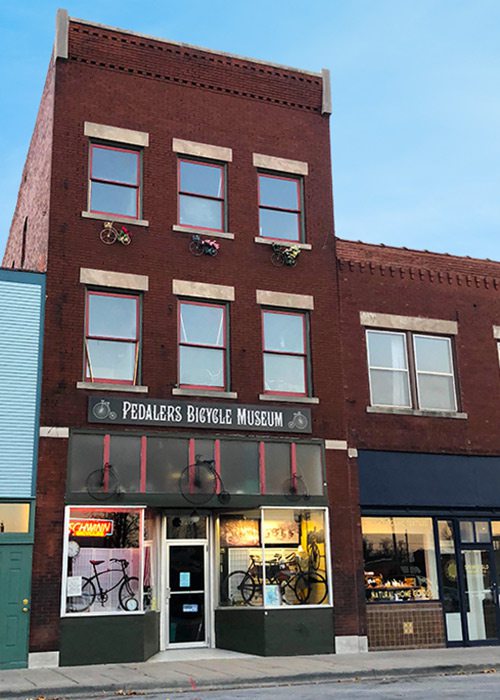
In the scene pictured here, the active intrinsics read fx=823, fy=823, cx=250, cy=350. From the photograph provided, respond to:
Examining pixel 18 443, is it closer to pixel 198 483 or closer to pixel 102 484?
pixel 102 484

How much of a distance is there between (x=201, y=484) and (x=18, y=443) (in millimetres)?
3983

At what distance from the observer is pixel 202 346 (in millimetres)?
18766

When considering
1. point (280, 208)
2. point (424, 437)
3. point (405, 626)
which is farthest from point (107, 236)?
point (405, 626)

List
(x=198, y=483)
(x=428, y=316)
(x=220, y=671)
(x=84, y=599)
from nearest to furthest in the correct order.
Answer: (x=220, y=671) < (x=84, y=599) < (x=198, y=483) < (x=428, y=316)

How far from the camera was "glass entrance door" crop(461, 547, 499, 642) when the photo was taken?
19844mm

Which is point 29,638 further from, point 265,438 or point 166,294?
point 166,294

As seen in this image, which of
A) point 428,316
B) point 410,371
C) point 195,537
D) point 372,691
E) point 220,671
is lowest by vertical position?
point 372,691

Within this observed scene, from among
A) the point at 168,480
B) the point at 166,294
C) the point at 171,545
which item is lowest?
the point at 171,545

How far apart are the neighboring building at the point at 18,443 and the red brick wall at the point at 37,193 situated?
105 cm

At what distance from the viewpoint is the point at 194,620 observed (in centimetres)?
1836

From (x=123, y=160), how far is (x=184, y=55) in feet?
10.9

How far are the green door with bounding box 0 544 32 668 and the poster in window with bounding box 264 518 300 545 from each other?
17.3ft

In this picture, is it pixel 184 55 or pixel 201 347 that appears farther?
pixel 184 55

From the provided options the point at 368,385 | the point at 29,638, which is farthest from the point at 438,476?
the point at 29,638
